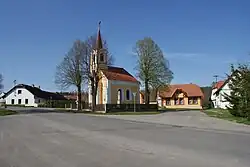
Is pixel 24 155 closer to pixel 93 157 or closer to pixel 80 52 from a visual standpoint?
pixel 93 157

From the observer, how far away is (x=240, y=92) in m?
32.5

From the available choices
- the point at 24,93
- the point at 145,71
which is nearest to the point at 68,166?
the point at 145,71

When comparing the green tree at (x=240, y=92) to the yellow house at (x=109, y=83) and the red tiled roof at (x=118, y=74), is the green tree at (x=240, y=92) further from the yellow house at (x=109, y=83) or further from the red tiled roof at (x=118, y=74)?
the red tiled roof at (x=118, y=74)

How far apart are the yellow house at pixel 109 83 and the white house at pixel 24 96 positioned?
39849 millimetres

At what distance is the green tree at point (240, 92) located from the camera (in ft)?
101

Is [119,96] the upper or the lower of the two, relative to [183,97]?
upper

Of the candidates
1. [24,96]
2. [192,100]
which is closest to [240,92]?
[192,100]

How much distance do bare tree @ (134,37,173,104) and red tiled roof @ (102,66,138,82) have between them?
21.8 ft

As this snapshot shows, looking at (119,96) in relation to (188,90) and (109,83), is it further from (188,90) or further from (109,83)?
(188,90)

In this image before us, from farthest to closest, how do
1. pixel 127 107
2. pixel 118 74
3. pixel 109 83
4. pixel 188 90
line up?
pixel 188 90, pixel 118 74, pixel 109 83, pixel 127 107

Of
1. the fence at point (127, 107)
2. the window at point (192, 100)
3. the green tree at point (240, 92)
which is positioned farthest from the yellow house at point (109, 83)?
the green tree at point (240, 92)

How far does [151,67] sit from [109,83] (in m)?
9.49

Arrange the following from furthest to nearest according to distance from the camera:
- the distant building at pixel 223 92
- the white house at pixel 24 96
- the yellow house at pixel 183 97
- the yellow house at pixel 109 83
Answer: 1. the white house at pixel 24 96
2. the yellow house at pixel 183 97
3. the yellow house at pixel 109 83
4. the distant building at pixel 223 92

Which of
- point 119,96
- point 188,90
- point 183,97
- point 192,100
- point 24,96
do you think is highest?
point 188,90
